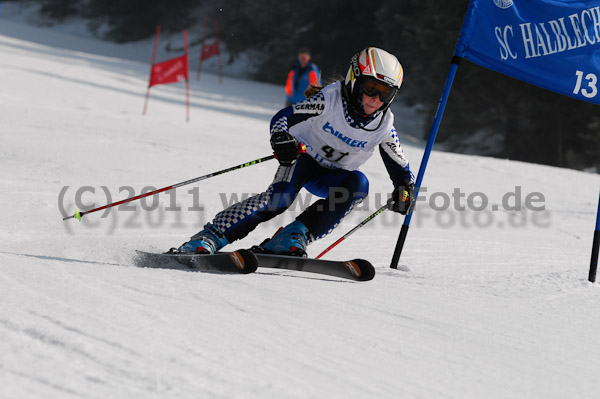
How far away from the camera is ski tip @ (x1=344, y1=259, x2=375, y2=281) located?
372cm

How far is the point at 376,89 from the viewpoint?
3.85 m

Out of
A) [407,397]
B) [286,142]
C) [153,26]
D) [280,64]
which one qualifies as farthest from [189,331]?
[153,26]

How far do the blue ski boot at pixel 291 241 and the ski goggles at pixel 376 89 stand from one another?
2.77 ft

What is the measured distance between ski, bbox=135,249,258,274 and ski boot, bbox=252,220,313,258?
0.35m

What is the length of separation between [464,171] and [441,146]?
10.7 m

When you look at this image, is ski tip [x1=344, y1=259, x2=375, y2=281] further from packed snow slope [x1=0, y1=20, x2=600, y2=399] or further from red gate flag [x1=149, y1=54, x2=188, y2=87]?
red gate flag [x1=149, y1=54, x2=188, y2=87]

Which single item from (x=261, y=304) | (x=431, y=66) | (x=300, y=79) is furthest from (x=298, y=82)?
(x=261, y=304)

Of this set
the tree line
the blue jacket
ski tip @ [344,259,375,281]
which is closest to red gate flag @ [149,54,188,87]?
the blue jacket

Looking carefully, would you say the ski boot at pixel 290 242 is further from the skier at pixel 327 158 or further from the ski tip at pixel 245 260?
the ski tip at pixel 245 260

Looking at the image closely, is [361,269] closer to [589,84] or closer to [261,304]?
[261,304]

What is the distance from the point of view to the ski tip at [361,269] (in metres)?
3.72

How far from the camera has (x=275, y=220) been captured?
250 inches

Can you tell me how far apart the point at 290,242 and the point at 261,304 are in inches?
39.6

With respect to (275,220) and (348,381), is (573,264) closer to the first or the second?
(275,220)
